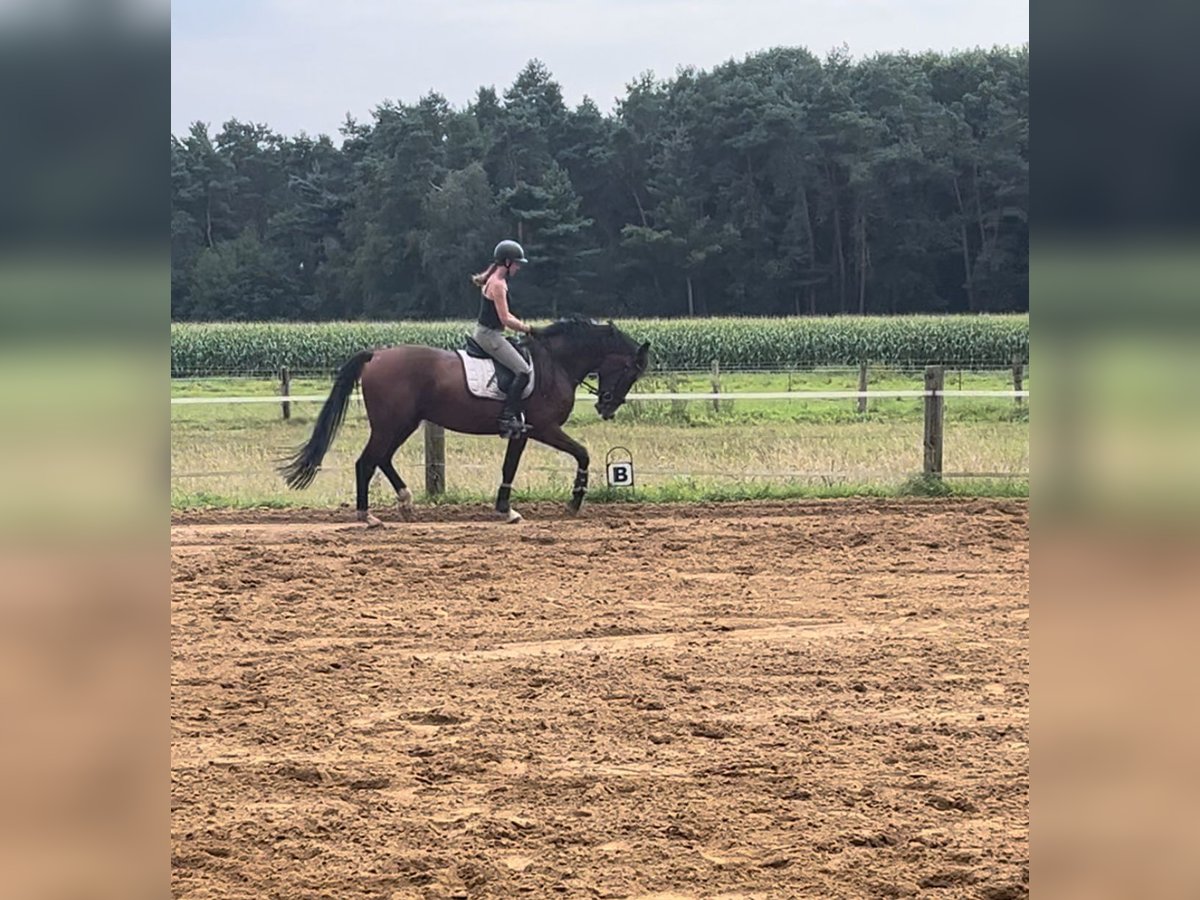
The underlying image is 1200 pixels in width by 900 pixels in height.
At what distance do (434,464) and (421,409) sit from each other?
3.59ft

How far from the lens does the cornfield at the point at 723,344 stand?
1266 inches

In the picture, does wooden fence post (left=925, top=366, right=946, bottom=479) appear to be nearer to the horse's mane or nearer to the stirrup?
the horse's mane

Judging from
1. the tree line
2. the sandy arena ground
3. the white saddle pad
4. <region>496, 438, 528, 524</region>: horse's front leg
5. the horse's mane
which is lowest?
the sandy arena ground

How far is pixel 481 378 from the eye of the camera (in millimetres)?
10883

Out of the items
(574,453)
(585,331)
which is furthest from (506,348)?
(574,453)

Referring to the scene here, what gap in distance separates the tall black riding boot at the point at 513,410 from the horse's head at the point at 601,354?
1.95 ft

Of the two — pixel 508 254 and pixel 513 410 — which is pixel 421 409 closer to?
pixel 513 410

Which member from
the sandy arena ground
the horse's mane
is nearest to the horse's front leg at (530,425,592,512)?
the horse's mane

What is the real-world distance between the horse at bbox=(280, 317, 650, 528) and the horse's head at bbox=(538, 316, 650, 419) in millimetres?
124

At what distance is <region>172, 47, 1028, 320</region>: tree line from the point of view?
2234 inches
